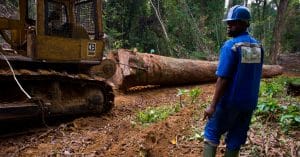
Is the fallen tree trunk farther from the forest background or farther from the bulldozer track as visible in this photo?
the forest background

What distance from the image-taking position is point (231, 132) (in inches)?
168

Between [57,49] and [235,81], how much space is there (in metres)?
4.52

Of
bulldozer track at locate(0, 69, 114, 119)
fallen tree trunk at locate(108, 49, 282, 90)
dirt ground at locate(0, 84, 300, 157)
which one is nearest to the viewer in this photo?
dirt ground at locate(0, 84, 300, 157)

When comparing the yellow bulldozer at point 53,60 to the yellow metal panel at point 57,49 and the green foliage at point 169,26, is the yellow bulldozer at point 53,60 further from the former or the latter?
the green foliage at point 169,26

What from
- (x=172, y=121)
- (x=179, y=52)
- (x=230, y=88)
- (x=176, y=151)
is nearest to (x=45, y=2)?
(x=172, y=121)

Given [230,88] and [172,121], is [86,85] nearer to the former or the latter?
[172,121]

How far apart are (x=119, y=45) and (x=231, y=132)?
1236 cm

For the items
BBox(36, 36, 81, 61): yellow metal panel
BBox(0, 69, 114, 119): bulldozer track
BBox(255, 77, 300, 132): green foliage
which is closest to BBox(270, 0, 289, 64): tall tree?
BBox(255, 77, 300, 132): green foliage

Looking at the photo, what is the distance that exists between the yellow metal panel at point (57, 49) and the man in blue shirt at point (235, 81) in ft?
13.9

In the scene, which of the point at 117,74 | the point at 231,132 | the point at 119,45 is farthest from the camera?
the point at 119,45

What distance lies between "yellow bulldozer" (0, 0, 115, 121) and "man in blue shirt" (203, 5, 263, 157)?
3.73 meters

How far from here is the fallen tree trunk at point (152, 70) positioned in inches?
423

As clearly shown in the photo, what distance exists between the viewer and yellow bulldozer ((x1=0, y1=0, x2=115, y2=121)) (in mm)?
6992

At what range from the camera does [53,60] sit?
24.8 feet
